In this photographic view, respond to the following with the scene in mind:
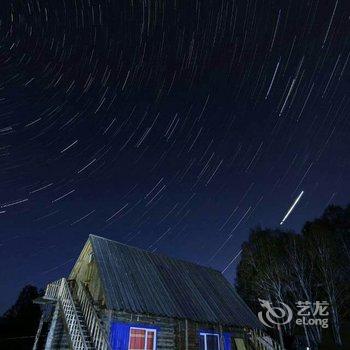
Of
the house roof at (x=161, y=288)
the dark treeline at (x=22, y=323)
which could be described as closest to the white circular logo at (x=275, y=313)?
the house roof at (x=161, y=288)

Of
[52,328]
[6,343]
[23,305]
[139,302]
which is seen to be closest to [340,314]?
[139,302]

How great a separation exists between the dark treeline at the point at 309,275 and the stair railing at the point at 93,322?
58.7 ft

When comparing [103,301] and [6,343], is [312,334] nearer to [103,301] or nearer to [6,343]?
[103,301]

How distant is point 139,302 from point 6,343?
25.5 m

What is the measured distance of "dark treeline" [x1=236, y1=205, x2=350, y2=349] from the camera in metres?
28.1

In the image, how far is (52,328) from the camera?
1595 cm

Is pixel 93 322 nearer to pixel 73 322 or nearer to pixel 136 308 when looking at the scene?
pixel 73 322

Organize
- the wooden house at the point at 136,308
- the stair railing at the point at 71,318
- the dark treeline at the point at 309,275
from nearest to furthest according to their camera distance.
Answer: the stair railing at the point at 71,318 → the wooden house at the point at 136,308 → the dark treeline at the point at 309,275

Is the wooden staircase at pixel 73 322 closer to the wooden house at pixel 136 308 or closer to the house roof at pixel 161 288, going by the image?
the wooden house at pixel 136 308

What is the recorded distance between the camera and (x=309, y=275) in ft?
95.6

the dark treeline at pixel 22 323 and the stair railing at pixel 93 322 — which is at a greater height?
the dark treeline at pixel 22 323

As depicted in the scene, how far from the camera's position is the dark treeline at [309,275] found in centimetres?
2806

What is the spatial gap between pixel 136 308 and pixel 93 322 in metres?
2.44

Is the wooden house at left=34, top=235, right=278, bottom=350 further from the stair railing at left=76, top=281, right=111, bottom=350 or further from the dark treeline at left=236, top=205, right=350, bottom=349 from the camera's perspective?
the dark treeline at left=236, top=205, right=350, bottom=349
